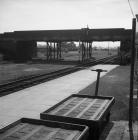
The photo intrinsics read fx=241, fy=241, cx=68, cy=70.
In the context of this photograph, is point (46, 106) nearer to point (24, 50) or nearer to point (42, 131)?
point (42, 131)

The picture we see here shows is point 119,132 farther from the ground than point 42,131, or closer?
closer

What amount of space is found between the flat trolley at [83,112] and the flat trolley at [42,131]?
0.66 meters

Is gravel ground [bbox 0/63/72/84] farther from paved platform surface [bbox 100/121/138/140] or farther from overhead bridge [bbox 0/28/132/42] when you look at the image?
overhead bridge [bbox 0/28/132/42]

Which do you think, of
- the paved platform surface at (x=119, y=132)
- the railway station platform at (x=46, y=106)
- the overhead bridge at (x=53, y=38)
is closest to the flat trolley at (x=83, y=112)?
the paved platform surface at (x=119, y=132)

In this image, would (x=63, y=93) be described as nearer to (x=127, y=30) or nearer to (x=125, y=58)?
(x=125, y=58)

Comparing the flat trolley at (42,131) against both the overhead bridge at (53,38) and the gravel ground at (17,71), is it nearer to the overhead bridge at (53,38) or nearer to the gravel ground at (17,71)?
the gravel ground at (17,71)

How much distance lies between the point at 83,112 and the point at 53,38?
37.8 meters

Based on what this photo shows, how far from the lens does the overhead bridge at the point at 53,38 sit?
4122cm

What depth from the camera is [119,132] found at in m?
7.33

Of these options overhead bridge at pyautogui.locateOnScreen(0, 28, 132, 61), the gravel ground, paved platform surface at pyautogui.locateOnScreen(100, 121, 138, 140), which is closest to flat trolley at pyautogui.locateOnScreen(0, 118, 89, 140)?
paved platform surface at pyautogui.locateOnScreen(100, 121, 138, 140)

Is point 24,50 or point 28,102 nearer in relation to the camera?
point 28,102

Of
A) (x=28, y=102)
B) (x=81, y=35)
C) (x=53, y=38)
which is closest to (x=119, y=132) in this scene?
(x=28, y=102)

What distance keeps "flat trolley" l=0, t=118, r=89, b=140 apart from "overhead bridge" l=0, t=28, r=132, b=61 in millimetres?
36040

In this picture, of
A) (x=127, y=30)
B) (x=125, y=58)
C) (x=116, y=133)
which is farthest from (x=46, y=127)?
(x=127, y=30)
